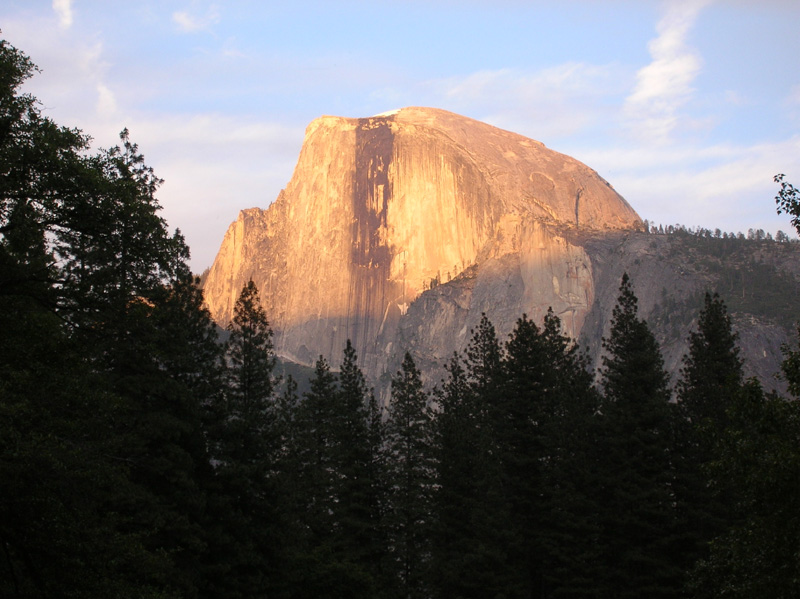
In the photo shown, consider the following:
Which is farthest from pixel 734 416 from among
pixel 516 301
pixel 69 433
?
pixel 516 301

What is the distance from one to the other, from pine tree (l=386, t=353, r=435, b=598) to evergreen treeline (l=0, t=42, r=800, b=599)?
0.15m

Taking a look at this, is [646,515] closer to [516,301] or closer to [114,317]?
[114,317]

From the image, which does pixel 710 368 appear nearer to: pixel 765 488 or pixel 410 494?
pixel 410 494

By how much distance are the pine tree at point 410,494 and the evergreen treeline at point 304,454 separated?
0.15 m

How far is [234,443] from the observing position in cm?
3016

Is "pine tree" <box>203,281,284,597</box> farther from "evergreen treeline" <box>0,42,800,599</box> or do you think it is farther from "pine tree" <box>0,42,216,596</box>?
"pine tree" <box>0,42,216,596</box>

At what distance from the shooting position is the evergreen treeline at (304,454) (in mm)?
13273

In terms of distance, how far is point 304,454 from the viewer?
4516cm

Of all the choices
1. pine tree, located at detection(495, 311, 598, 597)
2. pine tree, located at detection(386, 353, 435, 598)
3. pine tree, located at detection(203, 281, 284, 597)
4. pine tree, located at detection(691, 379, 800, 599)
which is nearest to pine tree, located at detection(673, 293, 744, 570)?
pine tree, located at detection(495, 311, 598, 597)

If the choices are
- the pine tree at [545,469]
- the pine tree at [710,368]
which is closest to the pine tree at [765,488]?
the pine tree at [545,469]

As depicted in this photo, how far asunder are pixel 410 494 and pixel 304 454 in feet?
21.0

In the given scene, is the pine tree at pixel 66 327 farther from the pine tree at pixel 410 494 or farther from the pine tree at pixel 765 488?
the pine tree at pixel 410 494

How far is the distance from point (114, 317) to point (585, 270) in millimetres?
173404

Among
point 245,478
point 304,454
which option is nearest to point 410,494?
point 304,454
